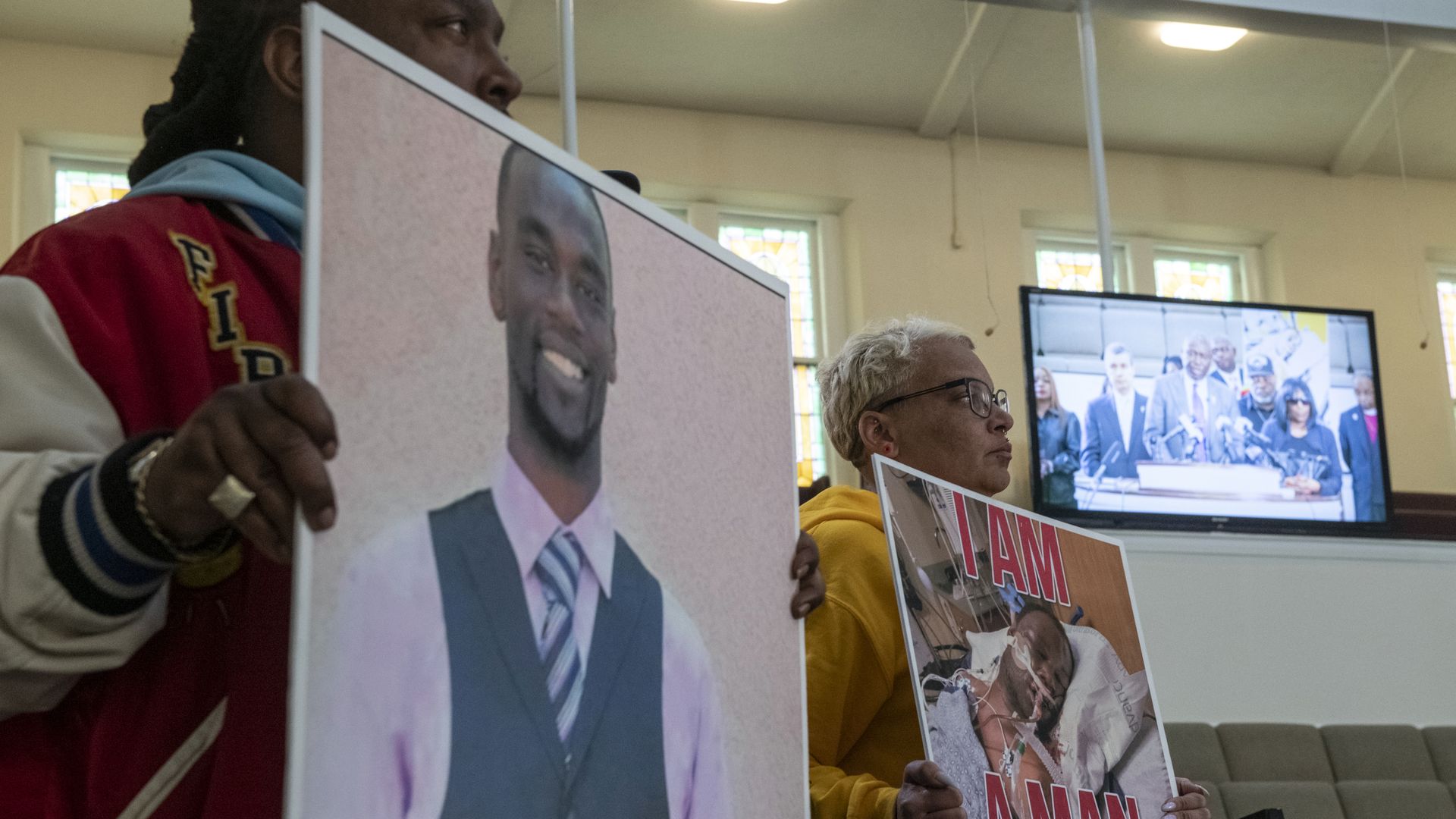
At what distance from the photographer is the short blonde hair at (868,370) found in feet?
8.12

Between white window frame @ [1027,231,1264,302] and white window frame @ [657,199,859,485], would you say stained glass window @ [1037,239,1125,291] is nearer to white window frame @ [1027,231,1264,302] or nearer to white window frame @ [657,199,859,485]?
white window frame @ [1027,231,1264,302]

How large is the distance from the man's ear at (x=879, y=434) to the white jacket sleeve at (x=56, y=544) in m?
1.57

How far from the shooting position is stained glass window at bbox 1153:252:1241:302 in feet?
31.1

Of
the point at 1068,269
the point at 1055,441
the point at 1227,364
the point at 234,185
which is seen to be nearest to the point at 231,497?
the point at 234,185

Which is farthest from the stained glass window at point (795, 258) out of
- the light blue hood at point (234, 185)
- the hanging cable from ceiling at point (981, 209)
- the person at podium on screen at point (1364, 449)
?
the light blue hood at point (234, 185)

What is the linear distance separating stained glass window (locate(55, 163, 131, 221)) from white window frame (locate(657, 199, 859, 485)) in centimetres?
286

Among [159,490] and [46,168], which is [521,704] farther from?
[46,168]

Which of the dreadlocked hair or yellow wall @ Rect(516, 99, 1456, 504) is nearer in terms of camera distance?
the dreadlocked hair

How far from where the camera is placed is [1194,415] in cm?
742

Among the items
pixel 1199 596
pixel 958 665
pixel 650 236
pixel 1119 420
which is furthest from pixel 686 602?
pixel 1119 420

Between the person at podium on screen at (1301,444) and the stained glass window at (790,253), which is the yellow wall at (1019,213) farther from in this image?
the person at podium on screen at (1301,444)

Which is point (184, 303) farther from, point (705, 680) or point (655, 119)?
point (655, 119)

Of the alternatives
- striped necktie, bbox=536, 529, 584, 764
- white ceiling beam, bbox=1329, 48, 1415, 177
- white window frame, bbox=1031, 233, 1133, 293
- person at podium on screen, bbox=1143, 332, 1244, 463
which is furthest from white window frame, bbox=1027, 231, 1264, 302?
striped necktie, bbox=536, 529, 584, 764

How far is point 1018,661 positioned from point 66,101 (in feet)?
22.9
